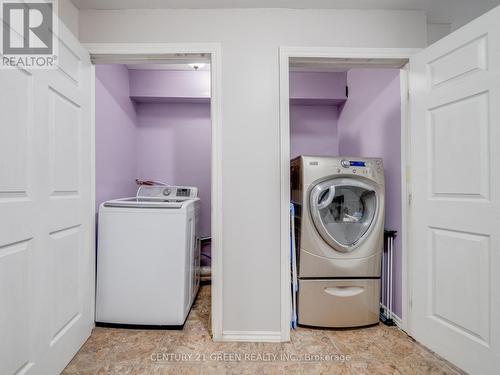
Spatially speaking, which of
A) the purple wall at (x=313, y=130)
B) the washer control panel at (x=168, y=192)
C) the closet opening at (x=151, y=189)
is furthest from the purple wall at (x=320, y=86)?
the washer control panel at (x=168, y=192)

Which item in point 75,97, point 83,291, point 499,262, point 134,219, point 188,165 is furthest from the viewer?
point 188,165

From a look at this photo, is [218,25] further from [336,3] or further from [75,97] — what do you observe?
[75,97]

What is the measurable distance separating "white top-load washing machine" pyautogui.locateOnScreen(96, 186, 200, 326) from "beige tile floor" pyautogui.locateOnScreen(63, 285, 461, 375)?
0.47ft

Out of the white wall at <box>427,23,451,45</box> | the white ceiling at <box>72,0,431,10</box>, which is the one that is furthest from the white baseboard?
the white wall at <box>427,23,451,45</box>

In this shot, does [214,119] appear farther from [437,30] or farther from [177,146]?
[437,30]

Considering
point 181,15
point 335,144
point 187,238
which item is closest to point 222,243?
point 187,238

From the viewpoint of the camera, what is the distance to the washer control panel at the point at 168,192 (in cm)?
250

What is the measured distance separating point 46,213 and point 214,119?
1.07m

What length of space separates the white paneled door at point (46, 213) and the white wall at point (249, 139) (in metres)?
0.64

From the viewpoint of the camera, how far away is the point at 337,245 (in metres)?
1.82

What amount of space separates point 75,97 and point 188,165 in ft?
5.19

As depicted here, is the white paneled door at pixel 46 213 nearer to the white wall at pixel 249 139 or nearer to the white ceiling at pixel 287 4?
the white ceiling at pixel 287 4

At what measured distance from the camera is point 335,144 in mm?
3127

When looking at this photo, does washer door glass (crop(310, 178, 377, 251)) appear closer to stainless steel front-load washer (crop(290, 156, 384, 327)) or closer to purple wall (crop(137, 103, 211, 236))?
stainless steel front-load washer (crop(290, 156, 384, 327))
